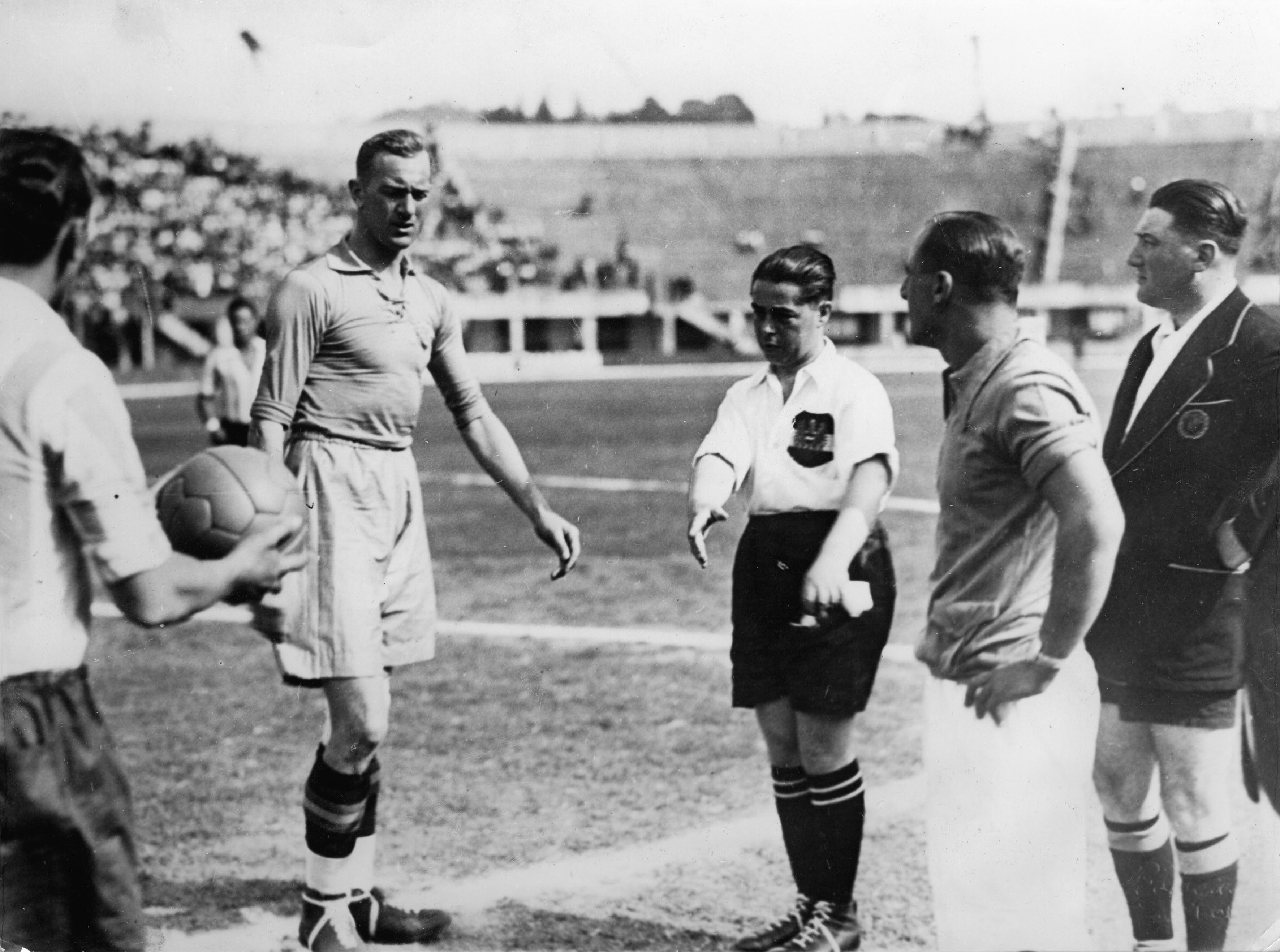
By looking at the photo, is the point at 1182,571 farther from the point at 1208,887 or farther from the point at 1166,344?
the point at 1208,887

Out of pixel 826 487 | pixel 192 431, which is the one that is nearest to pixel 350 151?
pixel 826 487

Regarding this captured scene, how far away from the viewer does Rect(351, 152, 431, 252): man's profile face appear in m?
3.22

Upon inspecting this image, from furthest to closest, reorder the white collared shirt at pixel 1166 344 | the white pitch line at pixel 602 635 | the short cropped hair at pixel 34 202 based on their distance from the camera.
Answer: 1. the white pitch line at pixel 602 635
2. the white collared shirt at pixel 1166 344
3. the short cropped hair at pixel 34 202

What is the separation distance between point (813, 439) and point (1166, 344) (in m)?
0.94

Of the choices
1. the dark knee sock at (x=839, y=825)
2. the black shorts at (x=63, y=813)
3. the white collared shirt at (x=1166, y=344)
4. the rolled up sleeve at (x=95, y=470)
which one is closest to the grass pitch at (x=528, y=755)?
the dark knee sock at (x=839, y=825)

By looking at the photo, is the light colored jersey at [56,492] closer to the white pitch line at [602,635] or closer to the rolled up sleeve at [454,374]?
the rolled up sleeve at [454,374]

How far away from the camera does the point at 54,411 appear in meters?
2.22

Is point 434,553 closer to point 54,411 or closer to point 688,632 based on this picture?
point 688,632

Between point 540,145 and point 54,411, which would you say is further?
point 540,145

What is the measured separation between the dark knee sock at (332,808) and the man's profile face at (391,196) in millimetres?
1325

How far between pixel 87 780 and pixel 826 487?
181 centimetres

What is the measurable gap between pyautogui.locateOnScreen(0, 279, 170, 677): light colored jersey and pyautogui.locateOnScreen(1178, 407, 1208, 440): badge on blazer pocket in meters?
2.43

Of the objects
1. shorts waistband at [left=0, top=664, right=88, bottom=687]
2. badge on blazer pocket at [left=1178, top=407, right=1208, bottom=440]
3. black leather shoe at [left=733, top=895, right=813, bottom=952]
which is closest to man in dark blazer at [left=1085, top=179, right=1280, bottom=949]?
badge on blazer pocket at [left=1178, top=407, right=1208, bottom=440]

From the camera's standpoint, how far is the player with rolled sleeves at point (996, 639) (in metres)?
2.86
